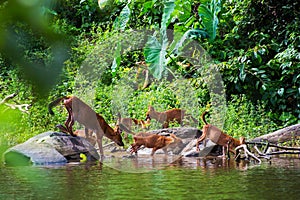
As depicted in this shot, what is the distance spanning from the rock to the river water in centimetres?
34

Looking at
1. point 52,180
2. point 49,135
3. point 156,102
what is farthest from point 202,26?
point 52,180

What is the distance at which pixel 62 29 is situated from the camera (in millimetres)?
750

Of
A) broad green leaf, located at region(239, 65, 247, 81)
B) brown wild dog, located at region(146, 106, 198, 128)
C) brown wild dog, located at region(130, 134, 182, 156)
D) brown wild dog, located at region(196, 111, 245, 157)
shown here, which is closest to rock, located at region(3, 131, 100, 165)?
brown wild dog, located at region(130, 134, 182, 156)

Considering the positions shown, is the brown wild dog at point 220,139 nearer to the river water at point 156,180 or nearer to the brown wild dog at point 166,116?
the river water at point 156,180

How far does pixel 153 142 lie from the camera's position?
253 inches

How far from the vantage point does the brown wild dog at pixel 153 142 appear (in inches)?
250

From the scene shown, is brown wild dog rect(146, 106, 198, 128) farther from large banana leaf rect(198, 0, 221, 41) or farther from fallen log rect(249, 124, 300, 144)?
fallen log rect(249, 124, 300, 144)

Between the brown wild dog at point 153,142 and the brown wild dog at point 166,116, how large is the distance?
3.67 feet

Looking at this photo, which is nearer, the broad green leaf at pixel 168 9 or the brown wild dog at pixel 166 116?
the broad green leaf at pixel 168 9

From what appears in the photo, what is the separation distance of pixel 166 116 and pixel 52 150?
262 centimetres

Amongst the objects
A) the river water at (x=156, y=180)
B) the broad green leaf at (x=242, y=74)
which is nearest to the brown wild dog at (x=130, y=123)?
the broad green leaf at (x=242, y=74)

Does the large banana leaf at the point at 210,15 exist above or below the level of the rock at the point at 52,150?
above

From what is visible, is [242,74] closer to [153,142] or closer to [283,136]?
[283,136]

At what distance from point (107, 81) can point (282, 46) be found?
3.12m
